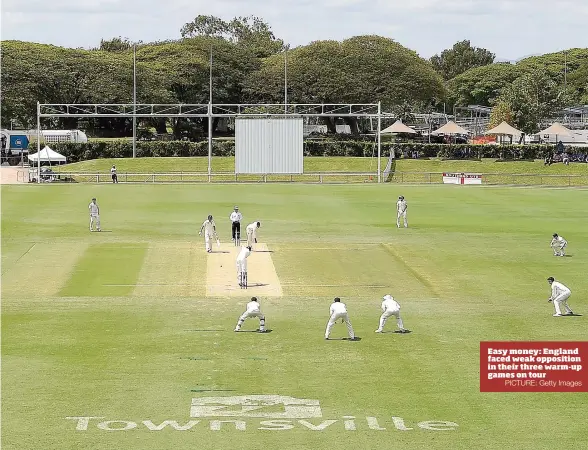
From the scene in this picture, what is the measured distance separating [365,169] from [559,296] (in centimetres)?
6780

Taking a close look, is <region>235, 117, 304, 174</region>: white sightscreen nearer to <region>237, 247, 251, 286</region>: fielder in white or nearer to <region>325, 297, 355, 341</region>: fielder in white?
<region>237, 247, 251, 286</region>: fielder in white

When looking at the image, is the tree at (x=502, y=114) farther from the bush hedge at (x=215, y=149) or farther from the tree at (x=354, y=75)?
the bush hedge at (x=215, y=149)

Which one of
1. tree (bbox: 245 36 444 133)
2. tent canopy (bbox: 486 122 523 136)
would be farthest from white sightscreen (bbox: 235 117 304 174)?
tree (bbox: 245 36 444 133)

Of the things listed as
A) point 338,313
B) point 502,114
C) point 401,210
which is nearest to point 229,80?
point 502,114

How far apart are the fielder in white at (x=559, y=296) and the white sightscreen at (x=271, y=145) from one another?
179ft

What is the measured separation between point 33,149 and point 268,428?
3755 inches

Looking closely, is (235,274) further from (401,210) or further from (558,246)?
(401,210)

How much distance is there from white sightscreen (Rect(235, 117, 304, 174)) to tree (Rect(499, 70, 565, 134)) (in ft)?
124

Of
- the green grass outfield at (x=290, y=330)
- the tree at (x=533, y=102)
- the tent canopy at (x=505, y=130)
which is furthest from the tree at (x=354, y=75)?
the green grass outfield at (x=290, y=330)

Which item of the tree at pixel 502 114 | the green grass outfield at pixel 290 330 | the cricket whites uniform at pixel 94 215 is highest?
the tree at pixel 502 114

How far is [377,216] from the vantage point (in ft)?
207

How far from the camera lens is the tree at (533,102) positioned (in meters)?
116

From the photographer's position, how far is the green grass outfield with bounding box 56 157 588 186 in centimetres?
9250

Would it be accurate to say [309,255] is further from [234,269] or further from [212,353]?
[212,353]
